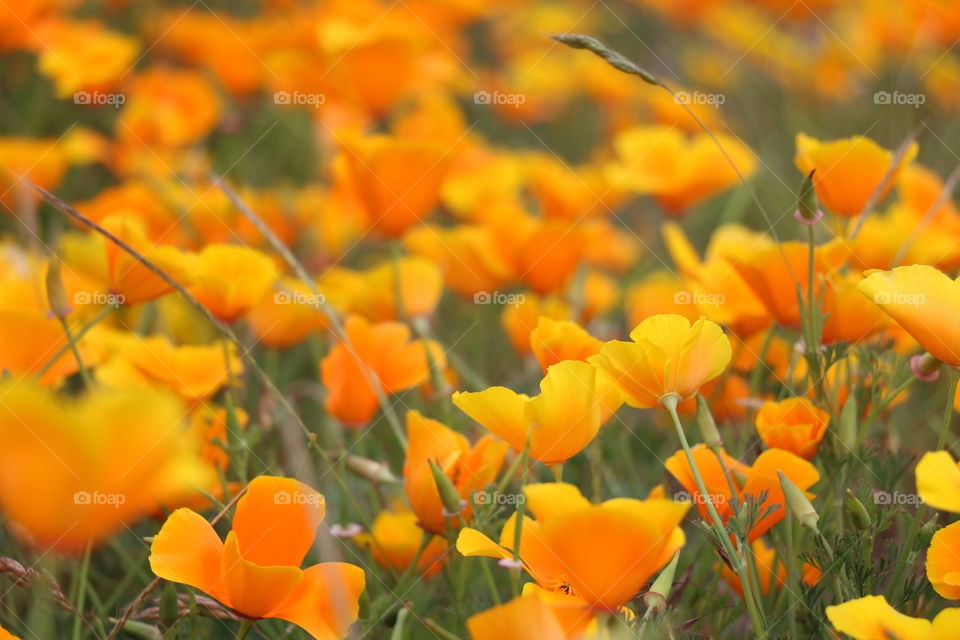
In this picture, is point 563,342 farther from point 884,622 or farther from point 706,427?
point 884,622

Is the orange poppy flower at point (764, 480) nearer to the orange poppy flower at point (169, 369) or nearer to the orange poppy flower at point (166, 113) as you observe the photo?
the orange poppy flower at point (169, 369)

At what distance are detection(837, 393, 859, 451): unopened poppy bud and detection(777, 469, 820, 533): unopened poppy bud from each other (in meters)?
0.16

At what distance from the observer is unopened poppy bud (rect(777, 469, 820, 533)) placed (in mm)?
724

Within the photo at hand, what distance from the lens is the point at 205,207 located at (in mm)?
1562

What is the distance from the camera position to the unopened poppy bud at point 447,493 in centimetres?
78

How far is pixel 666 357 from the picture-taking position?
Result: 746 mm

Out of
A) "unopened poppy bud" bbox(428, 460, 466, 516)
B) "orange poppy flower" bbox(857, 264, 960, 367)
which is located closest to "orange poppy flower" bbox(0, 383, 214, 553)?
"unopened poppy bud" bbox(428, 460, 466, 516)

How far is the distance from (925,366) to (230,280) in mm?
732

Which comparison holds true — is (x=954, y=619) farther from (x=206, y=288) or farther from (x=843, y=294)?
(x=206, y=288)

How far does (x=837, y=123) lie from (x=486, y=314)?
51.9 inches

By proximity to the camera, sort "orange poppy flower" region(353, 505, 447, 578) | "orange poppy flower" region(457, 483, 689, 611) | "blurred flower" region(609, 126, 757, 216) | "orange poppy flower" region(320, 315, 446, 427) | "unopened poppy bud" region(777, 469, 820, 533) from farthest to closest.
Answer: "blurred flower" region(609, 126, 757, 216) → "orange poppy flower" region(320, 315, 446, 427) → "orange poppy flower" region(353, 505, 447, 578) → "unopened poppy bud" region(777, 469, 820, 533) → "orange poppy flower" region(457, 483, 689, 611)

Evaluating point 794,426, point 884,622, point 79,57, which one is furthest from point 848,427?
point 79,57

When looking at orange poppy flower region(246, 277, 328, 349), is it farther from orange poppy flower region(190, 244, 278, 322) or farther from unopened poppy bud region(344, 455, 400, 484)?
unopened poppy bud region(344, 455, 400, 484)

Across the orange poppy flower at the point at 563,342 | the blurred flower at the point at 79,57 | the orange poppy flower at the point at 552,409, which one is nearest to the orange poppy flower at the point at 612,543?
the orange poppy flower at the point at 552,409
